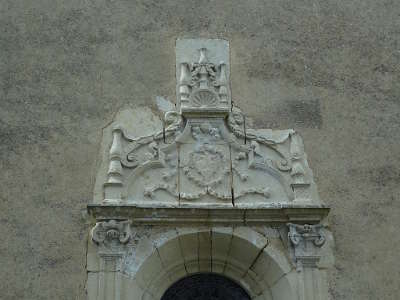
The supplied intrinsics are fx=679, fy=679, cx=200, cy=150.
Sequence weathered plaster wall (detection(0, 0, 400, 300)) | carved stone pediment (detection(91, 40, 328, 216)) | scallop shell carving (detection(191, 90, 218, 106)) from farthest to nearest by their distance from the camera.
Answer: scallop shell carving (detection(191, 90, 218, 106)), carved stone pediment (detection(91, 40, 328, 216)), weathered plaster wall (detection(0, 0, 400, 300))

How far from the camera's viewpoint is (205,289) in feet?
20.7

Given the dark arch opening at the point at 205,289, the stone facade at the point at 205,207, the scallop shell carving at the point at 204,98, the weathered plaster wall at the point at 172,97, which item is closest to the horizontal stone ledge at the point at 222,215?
the stone facade at the point at 205,207

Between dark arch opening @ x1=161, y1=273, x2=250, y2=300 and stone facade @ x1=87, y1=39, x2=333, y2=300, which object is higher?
stone facade @ x1=87, y1=39, x2=333, y2=300

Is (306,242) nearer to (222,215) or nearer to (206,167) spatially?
(222,215)

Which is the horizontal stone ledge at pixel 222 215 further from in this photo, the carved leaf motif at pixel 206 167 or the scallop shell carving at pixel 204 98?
the scallop shell carving at pixel 204 98

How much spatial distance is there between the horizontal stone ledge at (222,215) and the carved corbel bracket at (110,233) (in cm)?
8

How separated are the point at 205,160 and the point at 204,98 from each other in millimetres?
629

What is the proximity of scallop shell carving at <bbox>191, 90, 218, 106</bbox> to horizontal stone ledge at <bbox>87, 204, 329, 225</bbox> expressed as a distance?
1.08 metres

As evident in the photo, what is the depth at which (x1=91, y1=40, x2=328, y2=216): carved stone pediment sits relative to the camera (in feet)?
19.9

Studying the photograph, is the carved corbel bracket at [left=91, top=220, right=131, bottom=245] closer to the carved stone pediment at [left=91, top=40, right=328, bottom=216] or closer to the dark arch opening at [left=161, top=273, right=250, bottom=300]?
the carved stone pediment at [left=91, top=40, right=328, bottom=216]

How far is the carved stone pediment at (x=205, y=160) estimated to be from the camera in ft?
19.9

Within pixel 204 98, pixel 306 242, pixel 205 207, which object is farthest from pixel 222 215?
pixel 204 98

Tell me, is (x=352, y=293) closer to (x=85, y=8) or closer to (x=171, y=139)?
(x=171, y=139)

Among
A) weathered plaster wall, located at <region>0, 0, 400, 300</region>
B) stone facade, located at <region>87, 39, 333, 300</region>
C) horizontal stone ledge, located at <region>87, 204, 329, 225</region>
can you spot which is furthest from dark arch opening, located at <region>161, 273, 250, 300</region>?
weathered plaster wall, located at <region>0, 0, 400, 300</region>
